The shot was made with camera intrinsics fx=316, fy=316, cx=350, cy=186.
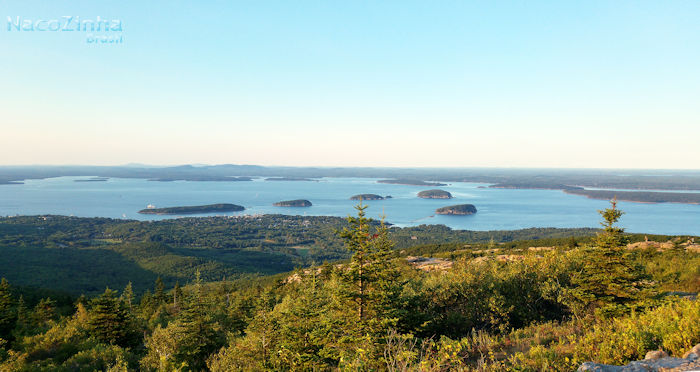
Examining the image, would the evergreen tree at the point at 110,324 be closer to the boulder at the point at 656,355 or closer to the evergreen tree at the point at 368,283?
the evergreen tree at the point at 368,283

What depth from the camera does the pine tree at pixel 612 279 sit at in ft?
45.2

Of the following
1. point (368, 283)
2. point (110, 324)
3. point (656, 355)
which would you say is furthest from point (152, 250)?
point (656, 355)

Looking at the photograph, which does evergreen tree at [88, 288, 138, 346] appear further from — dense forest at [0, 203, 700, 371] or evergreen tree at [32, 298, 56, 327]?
evergreen tree at [32, 298, 56, 327]

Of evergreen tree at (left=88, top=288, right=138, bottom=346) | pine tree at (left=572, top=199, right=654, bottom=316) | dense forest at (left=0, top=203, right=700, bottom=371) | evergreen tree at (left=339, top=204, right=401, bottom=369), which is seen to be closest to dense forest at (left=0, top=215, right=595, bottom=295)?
evergreen tree at (left=88, top=288, right=138, bottom=346)

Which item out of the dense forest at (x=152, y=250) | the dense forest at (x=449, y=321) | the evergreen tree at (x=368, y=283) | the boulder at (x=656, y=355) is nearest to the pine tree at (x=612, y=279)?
the dense forest at (x=449, y=321)

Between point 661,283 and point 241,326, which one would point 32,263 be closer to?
point 241,326

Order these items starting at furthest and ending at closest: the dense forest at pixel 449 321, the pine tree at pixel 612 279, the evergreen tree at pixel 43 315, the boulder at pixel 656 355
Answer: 1. the evergreen tree at pixel 43 315
2. the pine tree at pixel 612 279
3. the dense forest at pixel 449 321
4. the boulder at pixel 656 355

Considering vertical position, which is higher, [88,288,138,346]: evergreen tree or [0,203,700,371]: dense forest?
[0,203,700,371]: dense forest

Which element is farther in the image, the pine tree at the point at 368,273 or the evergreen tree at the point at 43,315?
the evergreen tree at the point at 43,315

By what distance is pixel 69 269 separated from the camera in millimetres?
109500

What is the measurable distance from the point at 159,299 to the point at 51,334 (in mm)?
32382

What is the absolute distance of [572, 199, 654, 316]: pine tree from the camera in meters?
13.8

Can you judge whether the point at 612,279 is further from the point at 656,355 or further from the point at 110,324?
the point at 110,324

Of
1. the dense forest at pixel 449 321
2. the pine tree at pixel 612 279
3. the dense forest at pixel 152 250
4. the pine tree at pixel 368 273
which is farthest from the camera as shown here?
the dense forest at pixel 152 250
